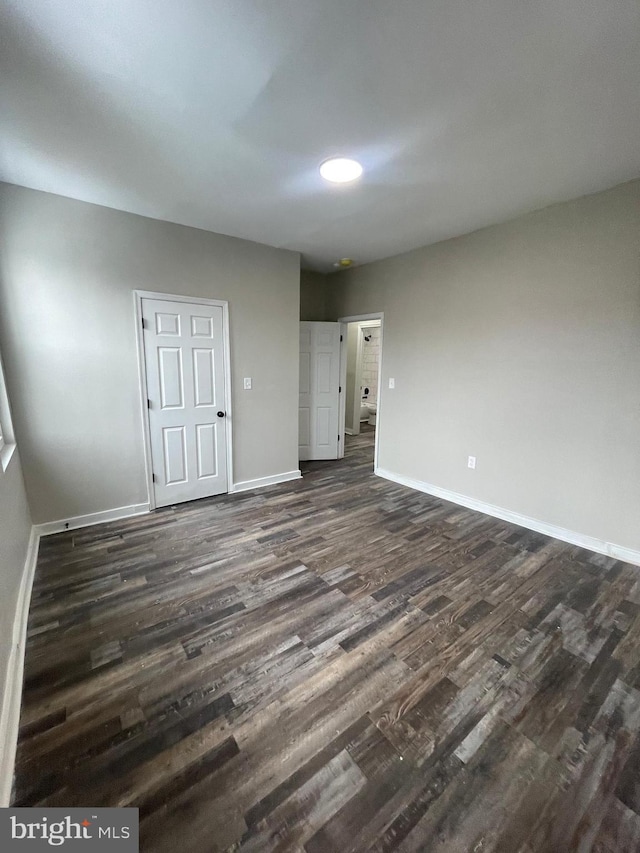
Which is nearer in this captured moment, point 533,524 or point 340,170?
point 340,170

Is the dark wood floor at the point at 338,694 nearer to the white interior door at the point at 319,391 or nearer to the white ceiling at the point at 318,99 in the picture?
the white interior door at the point at 319,391

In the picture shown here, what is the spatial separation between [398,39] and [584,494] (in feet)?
10.3

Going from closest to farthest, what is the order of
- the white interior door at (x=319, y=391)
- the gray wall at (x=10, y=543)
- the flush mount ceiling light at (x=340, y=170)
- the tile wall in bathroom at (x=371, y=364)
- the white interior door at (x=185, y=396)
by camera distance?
the gray wall at (x=10, y=543) < the flush mount ceiling light at (x=340, y=170) < the white interior door at (x=185, y=396) < the white interior door at (x=319, y=391) < the tile wall in bathroom at (x=371, y=364)

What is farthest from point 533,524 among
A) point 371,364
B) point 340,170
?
point 371,364

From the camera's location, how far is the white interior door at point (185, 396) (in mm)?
3189

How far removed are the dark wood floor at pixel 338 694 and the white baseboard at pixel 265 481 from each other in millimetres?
1163

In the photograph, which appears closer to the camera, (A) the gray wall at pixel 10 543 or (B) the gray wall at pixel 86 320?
(A) the gray wall at pixel 10 543

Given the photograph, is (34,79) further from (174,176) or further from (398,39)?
(398,39)

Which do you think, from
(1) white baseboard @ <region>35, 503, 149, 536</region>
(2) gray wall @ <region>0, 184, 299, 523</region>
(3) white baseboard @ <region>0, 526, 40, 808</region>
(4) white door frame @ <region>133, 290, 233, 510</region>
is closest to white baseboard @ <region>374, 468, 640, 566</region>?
(4) white door frame @ <region>133, 290, 233, 510</region>

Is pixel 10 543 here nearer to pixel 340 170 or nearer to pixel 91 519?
pixel 91 519

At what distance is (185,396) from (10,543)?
5.99 feet

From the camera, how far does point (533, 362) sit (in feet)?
9.74

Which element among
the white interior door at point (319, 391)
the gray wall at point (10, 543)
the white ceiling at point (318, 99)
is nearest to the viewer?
the white ceiling at point (318, 99)

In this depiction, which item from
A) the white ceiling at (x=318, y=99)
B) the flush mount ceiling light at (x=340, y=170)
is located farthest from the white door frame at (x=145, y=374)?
the flush mount ceiling light at (x=340, y=170)
